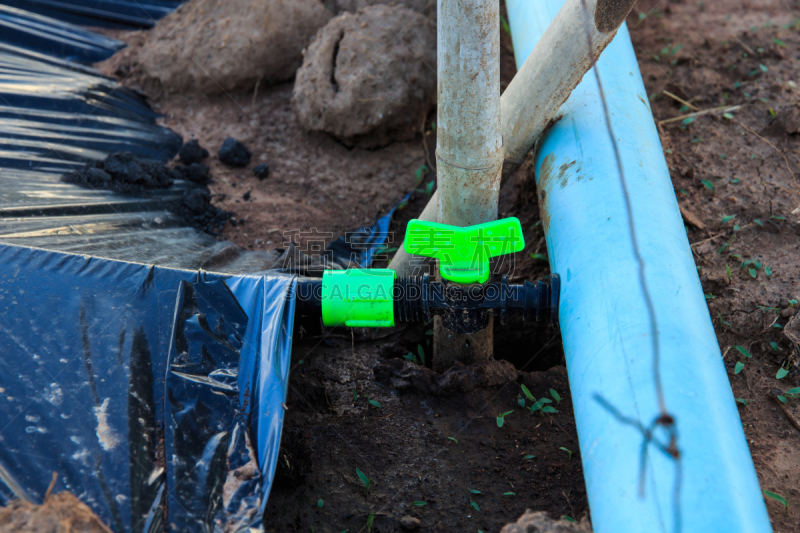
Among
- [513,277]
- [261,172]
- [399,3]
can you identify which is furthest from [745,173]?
[261,172]

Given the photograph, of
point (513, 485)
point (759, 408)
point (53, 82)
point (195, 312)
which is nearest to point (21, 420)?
point (195, 312)

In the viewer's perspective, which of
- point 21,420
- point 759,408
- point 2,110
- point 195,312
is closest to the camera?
point 21,420

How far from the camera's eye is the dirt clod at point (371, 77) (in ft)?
9.80

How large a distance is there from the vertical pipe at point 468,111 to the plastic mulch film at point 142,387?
618 mm

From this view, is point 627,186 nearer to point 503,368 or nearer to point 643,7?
point 503,368

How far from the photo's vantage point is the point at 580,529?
1.24 metres

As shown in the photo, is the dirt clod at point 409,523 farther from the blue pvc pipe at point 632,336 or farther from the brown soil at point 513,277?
the blue pvc pipe at point 632,336

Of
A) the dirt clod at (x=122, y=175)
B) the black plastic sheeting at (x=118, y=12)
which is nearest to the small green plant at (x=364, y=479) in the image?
the dirt clod at (x=122, y=175)

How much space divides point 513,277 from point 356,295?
0.91m

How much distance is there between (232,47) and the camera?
3.37 m

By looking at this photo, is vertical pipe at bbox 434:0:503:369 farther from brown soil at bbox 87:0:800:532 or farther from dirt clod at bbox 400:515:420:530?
dirt clod at bbox 400:515:420:530

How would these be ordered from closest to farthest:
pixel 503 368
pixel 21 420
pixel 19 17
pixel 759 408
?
pixel 21 420
pixel 759 408
pixel 503 368
pixel 19 17

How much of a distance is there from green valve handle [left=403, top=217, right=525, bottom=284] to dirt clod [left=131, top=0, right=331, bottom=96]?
2330 mm

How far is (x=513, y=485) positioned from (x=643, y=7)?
133 inches
